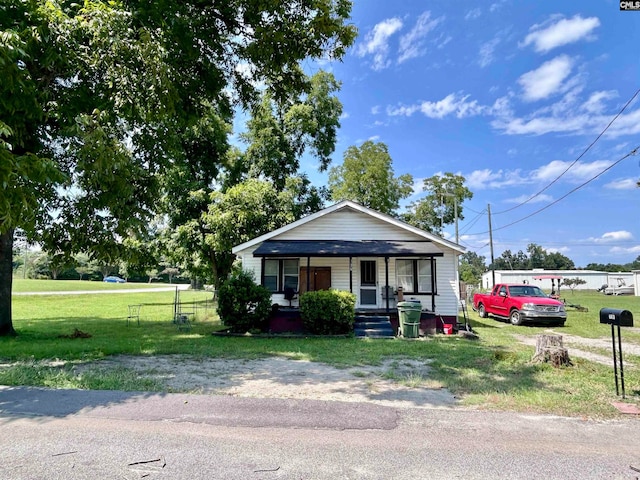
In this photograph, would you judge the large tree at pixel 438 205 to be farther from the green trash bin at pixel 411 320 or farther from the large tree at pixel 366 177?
the green trash bin at pixel 411 320

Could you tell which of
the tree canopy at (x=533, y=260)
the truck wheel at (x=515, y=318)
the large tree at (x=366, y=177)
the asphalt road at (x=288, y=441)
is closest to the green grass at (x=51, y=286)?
the large tree at (x=366, y=177)

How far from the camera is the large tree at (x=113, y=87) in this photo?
683 cm

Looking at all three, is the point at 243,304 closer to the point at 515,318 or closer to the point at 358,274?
the point at 358,274

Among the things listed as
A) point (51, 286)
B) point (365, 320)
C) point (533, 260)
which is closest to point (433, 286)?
point (365, 320)

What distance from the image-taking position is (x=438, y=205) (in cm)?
3856

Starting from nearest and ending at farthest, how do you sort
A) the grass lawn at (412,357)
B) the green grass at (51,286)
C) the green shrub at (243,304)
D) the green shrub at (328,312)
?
the grass lawn at (412,357) < the green shrub at (328,312) < the green shrub at (243,304) < the green grass at (51,286)

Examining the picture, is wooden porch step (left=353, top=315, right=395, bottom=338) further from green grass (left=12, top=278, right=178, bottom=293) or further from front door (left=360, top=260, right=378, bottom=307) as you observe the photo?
green grass (left=12, top=278, right=178, bottom=293)

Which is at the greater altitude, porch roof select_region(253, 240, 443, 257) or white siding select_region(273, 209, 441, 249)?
white siding select_region(273, 209, 441, 249)

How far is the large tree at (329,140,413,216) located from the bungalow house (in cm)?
1387

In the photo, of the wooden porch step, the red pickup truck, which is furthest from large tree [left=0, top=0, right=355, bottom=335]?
the red pickup truck

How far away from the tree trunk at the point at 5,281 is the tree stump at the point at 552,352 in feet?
45.7

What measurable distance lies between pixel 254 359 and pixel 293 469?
17.0 ft

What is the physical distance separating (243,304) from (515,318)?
38.0ft

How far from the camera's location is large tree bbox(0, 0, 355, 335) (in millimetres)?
6832
